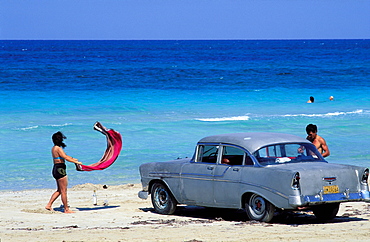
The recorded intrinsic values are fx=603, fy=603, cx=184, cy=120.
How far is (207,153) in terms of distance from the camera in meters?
9.91

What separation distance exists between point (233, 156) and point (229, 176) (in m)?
0.39

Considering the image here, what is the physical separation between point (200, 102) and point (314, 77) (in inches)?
944

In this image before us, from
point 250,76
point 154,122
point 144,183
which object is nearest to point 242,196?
point 144,183

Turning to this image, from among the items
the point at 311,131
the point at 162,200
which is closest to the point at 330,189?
the point at 311,131

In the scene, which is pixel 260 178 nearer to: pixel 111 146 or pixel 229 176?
pixel 229 176

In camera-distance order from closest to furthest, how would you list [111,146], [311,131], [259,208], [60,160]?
[259,208] < [60,160] < [311,131] < [111,146]

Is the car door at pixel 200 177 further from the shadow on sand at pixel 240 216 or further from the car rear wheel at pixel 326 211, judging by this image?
the car rear wheel at pixel 326 211

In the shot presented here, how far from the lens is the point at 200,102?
125 ft

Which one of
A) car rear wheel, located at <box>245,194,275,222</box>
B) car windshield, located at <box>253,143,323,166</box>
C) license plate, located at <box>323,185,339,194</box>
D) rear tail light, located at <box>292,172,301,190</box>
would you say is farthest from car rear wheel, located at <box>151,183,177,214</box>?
license plate, located at <box>323,185,339,194</box>

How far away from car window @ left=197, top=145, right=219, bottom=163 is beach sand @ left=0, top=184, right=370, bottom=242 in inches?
38.0

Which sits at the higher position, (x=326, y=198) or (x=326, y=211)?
(x=326, y=198)

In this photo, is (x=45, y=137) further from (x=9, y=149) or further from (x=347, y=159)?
(x=347, y=159)

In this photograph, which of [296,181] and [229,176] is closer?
[296,181]

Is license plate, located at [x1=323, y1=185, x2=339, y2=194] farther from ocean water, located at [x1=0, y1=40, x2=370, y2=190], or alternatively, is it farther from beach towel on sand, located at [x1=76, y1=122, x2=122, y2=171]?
ocean water, located at [x1=0, y1=40, x2=370, y2=190]
